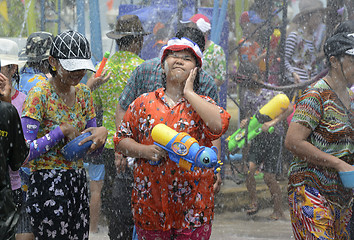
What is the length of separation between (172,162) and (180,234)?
0.43 meters

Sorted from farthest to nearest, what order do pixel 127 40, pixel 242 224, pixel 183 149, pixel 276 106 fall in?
1. pixel 276 106
2. pixel 242 224
3. pixel 127 40
4. pixel 183 149

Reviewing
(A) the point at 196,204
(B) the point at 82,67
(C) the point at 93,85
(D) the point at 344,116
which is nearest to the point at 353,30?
(D) the point at 344,116

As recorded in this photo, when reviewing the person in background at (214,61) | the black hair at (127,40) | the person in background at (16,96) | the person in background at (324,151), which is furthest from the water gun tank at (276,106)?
the person in background at (324,151)

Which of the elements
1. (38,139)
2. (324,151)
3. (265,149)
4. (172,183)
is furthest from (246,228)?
(38,139)

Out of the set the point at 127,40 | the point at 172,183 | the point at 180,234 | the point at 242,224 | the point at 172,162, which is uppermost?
the point at 127,40

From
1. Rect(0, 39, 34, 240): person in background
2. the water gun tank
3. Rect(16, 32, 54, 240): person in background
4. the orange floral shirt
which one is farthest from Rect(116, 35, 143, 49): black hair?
the water gun tank

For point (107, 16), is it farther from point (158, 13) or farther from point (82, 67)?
point (82, 67)

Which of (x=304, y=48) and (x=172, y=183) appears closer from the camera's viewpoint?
(x=172, y=183)

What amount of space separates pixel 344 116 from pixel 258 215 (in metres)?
4.17

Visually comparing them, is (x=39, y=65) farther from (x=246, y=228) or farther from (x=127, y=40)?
(x=246, y=228)

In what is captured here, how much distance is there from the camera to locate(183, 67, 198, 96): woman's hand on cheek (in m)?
3.47

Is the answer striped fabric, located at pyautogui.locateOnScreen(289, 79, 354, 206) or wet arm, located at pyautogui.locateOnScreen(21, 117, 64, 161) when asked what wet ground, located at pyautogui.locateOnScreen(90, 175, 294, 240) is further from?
striped fabric, located at pyautogui.locateOnScreen(289, 79, 354, 206)

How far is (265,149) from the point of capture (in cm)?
755

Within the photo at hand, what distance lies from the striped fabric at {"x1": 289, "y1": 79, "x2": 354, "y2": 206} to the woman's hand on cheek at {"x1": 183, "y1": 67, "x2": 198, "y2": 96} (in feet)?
2.22
